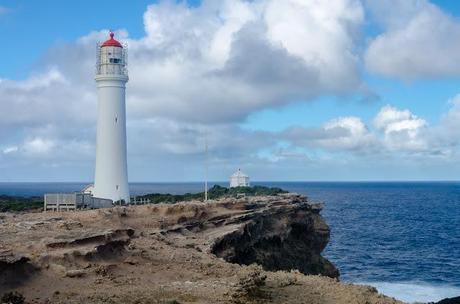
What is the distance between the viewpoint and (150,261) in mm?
25922

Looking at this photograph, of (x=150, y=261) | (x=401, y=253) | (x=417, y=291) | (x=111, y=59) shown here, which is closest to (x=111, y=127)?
(x=111, y=59)

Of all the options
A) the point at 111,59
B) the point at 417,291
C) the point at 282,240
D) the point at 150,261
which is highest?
the point at 111,59

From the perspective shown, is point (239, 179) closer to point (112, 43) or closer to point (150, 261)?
point (112, 43)

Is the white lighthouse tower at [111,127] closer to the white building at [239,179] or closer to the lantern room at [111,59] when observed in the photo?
the lantern room at [111,59]

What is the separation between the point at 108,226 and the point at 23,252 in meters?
8.76

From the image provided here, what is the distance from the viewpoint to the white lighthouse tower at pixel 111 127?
44438 mm

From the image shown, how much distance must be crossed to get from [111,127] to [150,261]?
20.4 meters

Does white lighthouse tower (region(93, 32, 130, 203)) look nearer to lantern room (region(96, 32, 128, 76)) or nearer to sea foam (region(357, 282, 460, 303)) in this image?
lantern room (region(96, 32, 128, 76))

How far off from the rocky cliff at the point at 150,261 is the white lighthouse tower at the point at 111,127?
9424 millimetres

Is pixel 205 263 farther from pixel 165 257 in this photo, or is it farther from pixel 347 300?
pixel 347 300

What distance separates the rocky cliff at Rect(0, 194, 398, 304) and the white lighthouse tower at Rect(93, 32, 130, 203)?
371 inches

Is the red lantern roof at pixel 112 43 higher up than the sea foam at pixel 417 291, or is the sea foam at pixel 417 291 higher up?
the red lantern roof at pixel 112 43

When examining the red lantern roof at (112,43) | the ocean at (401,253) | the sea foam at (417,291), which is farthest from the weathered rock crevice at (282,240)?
the red lantern roof at (112,43)

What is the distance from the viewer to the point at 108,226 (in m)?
31.0
